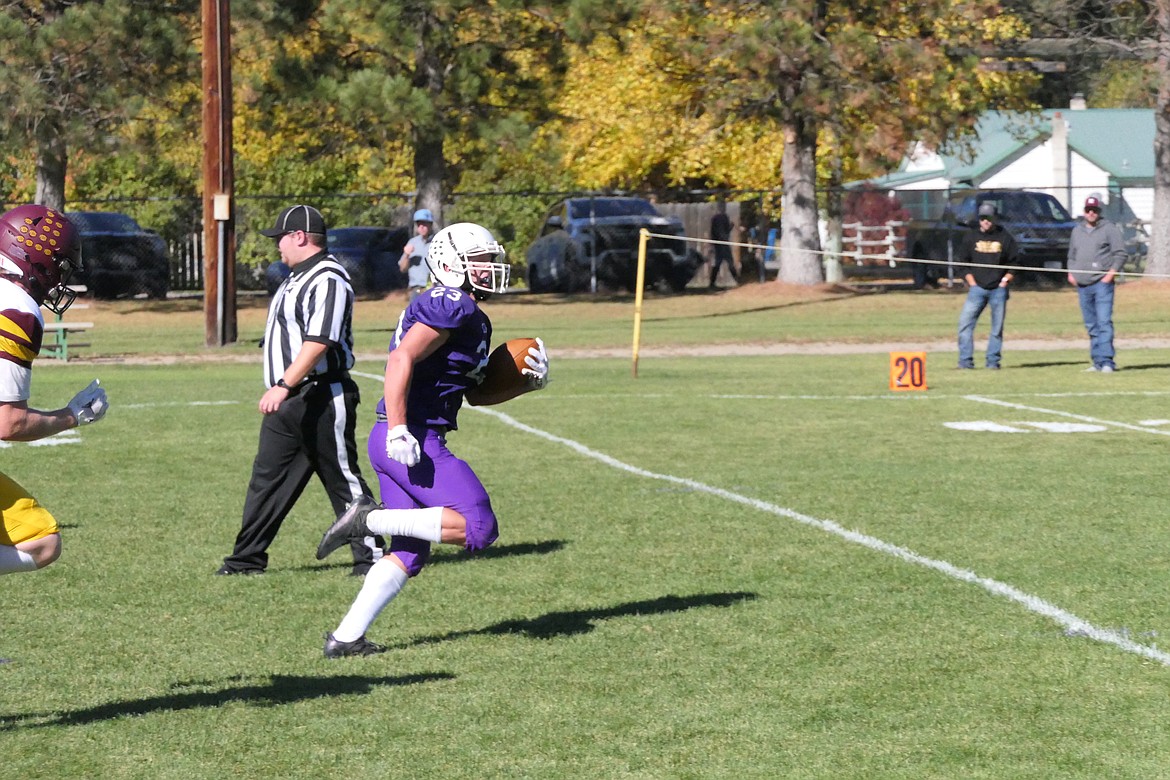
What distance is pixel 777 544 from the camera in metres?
9.27

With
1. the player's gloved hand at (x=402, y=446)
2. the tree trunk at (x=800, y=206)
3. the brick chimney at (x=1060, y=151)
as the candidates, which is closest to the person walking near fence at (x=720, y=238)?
the tree trunk at (x=800, y=206)

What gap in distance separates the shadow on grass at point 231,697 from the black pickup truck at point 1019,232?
2901cm

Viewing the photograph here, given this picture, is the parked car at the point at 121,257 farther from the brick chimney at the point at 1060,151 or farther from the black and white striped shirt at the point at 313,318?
the brick chimney at the point at 1060,151

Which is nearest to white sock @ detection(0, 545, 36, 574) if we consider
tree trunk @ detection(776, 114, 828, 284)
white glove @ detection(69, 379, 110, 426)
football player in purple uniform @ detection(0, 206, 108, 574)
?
football player in purple uniform @ detection(0, 206, 108, 574)

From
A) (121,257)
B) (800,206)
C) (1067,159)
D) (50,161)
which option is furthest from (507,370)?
(1067,159)

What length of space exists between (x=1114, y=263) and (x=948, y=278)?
2037 cm

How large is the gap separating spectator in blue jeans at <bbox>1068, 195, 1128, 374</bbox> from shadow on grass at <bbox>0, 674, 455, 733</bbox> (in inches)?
567

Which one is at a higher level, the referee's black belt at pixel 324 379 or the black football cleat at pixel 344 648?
the referee's black belt at pixel 324 379

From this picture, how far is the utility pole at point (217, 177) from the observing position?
2525 centimetres

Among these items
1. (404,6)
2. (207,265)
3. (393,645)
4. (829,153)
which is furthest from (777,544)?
(829,153)

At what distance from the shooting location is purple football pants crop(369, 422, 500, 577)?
261 inches

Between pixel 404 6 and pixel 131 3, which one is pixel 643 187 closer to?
pixel 404 6

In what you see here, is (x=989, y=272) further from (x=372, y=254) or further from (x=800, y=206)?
(x=372, y=254)

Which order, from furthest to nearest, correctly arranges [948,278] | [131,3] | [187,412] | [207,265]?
[948,278] → [131,3] → [207,265] → [187,412]
